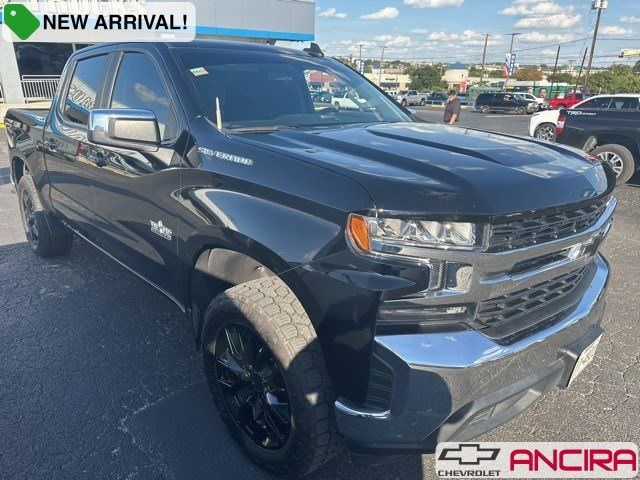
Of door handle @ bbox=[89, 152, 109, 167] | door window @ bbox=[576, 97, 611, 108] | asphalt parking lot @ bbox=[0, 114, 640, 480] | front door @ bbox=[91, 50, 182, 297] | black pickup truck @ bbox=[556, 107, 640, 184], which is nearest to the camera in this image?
asphalt parking lot @ bbox=[0, 114, 640, 480]

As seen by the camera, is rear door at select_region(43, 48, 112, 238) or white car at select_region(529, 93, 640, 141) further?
white car at select_region(529, 93, 640, 141)

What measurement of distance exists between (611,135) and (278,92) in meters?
7.83

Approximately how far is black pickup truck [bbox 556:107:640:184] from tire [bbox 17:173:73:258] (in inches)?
325

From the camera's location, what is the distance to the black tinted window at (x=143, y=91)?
8.70ft

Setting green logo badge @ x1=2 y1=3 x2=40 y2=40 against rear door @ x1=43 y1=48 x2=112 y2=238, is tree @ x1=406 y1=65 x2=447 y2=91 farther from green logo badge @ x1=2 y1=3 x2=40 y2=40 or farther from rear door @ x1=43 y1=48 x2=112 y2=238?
rear door @ x1=43 y1=48 x2=112 y2=238

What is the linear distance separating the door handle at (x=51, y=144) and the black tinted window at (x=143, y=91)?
3.14ft

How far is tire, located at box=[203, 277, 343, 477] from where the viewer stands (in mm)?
1904

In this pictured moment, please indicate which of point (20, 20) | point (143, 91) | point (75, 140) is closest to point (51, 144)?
point (75, 140)

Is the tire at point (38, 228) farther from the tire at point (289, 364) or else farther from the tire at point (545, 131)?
the tire at point (545, 131)

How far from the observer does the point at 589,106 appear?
492 inches

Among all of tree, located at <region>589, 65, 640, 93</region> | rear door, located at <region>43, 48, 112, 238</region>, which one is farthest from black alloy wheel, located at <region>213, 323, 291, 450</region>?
tree, located at <region>589, 65, 640, 93</region>

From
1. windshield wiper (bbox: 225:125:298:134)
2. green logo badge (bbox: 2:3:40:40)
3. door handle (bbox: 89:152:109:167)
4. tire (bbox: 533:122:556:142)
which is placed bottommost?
tire (bbox: 533:122:556:142)

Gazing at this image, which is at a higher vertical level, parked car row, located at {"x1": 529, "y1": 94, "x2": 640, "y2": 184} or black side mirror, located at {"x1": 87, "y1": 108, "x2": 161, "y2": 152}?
black side mirror, located at {"x1": 87, "y1": 108, "x2": 161, "y2": 152}

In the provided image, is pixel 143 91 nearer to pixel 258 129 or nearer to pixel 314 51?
pixel 258 129
